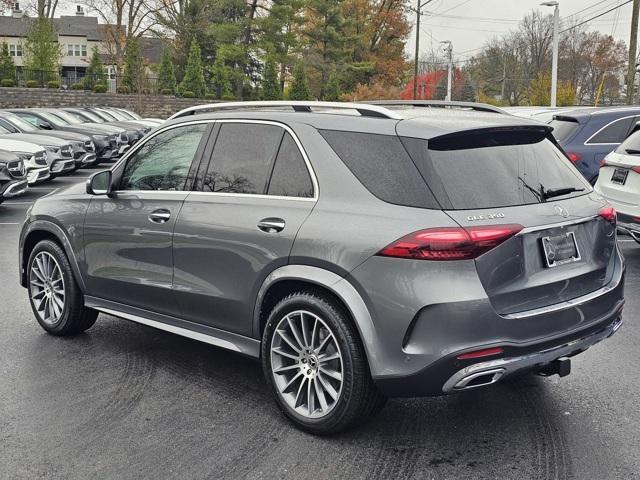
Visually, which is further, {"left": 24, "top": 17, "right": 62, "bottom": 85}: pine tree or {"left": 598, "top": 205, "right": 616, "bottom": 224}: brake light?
{"left": 24, "top": 17, "right": 62, "bottom": 85}: pine tree

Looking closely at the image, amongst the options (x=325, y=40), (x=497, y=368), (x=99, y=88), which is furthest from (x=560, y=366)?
(x=325, y=40)

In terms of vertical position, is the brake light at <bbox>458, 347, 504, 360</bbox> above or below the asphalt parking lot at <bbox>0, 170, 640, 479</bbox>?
above

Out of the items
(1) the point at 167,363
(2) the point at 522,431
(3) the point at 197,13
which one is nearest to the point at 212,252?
(1) the point at 167,363

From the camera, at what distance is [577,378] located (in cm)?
513

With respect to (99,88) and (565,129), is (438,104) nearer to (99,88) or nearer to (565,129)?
(565,129)

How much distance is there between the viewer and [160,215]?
504 cm

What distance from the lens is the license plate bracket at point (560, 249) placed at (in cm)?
391

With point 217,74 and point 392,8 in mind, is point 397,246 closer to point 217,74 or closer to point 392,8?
point 217,74

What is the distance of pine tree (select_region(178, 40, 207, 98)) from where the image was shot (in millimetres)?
55219

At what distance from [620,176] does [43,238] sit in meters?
6.22

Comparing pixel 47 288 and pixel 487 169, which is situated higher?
pixel 487 169

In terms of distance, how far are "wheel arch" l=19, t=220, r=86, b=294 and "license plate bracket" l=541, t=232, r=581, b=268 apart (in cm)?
348

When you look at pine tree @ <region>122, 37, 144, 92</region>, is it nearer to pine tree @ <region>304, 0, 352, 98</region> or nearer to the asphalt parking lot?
pine tree @ <region>304, 0, 352, 98</region>

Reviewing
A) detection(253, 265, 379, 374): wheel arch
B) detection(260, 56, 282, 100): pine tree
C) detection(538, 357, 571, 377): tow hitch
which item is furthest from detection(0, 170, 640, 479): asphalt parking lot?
detection(260, 56, 282, 100): pine tree
